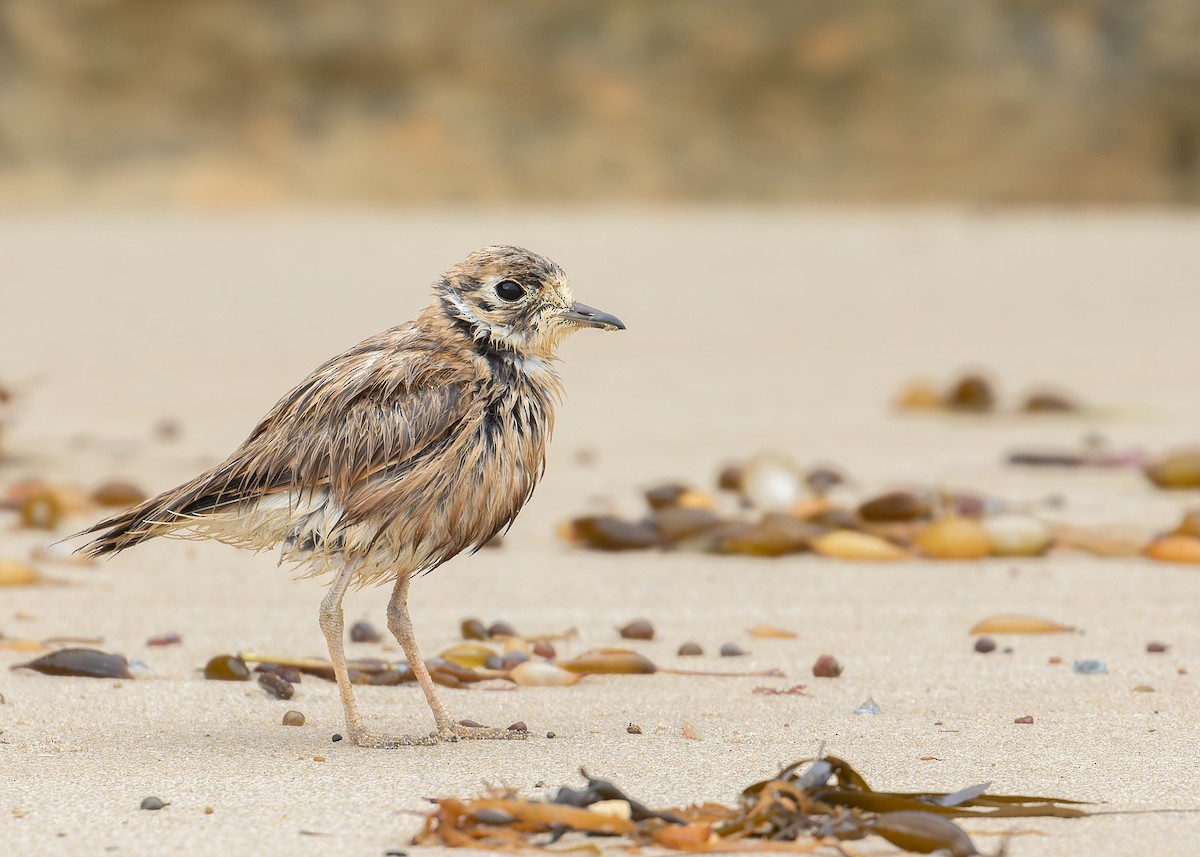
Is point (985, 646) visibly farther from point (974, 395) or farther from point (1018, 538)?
point (974, 395)

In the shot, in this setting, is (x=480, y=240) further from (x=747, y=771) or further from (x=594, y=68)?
(x=747, y=771)

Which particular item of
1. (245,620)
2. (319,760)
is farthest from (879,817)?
(245,620)

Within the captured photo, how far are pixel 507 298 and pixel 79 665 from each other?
63.7 inches

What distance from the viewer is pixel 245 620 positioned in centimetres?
580

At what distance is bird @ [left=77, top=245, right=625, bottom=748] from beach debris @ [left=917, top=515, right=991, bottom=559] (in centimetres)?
258

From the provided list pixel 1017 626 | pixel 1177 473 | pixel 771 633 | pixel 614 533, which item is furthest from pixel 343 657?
pixel 1177 473

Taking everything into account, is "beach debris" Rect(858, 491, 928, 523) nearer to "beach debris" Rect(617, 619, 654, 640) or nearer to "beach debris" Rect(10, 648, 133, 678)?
"beach debris" Rect(617, 619, 654, 640)

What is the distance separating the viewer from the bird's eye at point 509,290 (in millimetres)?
4438

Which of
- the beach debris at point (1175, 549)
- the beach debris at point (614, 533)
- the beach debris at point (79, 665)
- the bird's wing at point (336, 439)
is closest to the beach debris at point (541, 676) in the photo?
the bird's wing at point (336, 439)

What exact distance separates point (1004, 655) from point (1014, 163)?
99.7ft

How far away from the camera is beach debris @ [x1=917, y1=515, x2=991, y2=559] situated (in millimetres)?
6637

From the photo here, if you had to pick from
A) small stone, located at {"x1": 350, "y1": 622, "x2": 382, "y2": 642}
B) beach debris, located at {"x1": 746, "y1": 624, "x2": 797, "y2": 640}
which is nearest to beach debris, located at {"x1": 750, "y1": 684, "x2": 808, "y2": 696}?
beach debris, located at {"x1": 746, "y1": 624, "x2": 797, "y2": 640}

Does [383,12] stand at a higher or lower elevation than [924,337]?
higher

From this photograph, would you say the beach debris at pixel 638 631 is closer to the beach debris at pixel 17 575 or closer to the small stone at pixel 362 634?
the small stone at pixel 362 634
